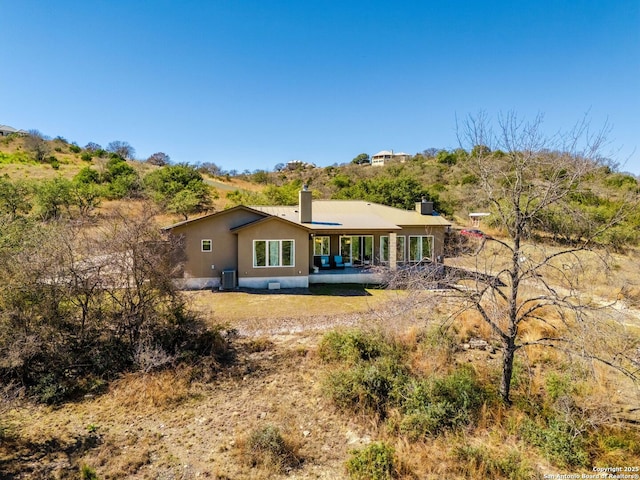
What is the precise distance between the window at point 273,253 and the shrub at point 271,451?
1061cm

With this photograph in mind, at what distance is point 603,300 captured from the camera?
14.1 metres

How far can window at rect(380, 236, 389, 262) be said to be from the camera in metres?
18.8

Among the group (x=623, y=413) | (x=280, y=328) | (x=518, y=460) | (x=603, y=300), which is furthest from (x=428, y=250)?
(x=518, y=460)

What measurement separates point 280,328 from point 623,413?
28.5 ft

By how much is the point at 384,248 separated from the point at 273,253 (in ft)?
22.1

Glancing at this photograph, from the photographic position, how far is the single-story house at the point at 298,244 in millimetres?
15680

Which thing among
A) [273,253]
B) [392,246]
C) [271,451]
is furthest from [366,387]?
[392,246]

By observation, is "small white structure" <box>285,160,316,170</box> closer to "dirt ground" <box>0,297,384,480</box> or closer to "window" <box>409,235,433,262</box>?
"window" <box>409,235,433,262</box>

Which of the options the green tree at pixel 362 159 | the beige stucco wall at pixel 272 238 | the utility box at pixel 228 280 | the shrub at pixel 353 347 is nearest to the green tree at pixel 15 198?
the utility box at pixel 228 280

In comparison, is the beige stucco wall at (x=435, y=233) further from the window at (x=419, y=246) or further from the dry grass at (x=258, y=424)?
the dry grass at (x=258, y=424)

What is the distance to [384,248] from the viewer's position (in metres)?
19.0

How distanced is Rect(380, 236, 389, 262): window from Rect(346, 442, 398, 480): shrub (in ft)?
45.9

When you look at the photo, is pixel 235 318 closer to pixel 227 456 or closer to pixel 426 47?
pixel 227 456

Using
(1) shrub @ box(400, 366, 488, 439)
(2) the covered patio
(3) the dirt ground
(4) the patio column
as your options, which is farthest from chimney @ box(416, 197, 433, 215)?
(3) the dirt ground
